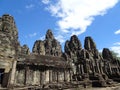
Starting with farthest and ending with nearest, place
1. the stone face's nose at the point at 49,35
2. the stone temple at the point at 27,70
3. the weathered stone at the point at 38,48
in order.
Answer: the stone face's nose at the point at 49,35 → the weathered stone at the point at 38,48 → the stone temple at the point at 27,70

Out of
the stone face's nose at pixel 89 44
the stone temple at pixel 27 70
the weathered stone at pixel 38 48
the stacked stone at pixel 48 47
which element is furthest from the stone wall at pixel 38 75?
the stacked stone at pixel 48 47

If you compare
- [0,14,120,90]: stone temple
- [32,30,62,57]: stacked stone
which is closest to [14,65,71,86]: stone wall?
[0,14,120,90]: stone temple

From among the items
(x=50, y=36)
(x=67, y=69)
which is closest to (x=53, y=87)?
(x=67, y=69)

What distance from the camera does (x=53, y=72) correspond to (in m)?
22.0

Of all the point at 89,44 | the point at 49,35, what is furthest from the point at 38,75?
the point at 49,35

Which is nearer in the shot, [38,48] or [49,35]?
[38,48]

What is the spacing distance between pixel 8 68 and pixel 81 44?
225ft

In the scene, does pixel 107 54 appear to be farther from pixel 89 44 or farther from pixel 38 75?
pixel 38 75

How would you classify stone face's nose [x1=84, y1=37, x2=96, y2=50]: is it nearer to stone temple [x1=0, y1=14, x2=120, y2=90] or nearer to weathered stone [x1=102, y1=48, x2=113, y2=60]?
weathered stone [x1=102, y1=48, x2=113, y2=60]

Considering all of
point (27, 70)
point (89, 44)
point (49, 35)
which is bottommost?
point (27, 70)

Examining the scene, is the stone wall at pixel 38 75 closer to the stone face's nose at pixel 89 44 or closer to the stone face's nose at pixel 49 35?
the stone face's nose at pixel 89 44

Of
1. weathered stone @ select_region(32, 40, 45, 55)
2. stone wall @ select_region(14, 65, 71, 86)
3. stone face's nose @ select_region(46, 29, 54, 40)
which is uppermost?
stone face's nose @ select_region(46, 29, 54, 40)

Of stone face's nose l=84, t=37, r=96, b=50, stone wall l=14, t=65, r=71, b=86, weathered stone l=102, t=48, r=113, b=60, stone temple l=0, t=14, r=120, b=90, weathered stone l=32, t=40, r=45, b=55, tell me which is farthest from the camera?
weathered stone l=32, t=40, r=45, b=55

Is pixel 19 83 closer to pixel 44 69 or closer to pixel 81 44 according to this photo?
pixel 44 69
